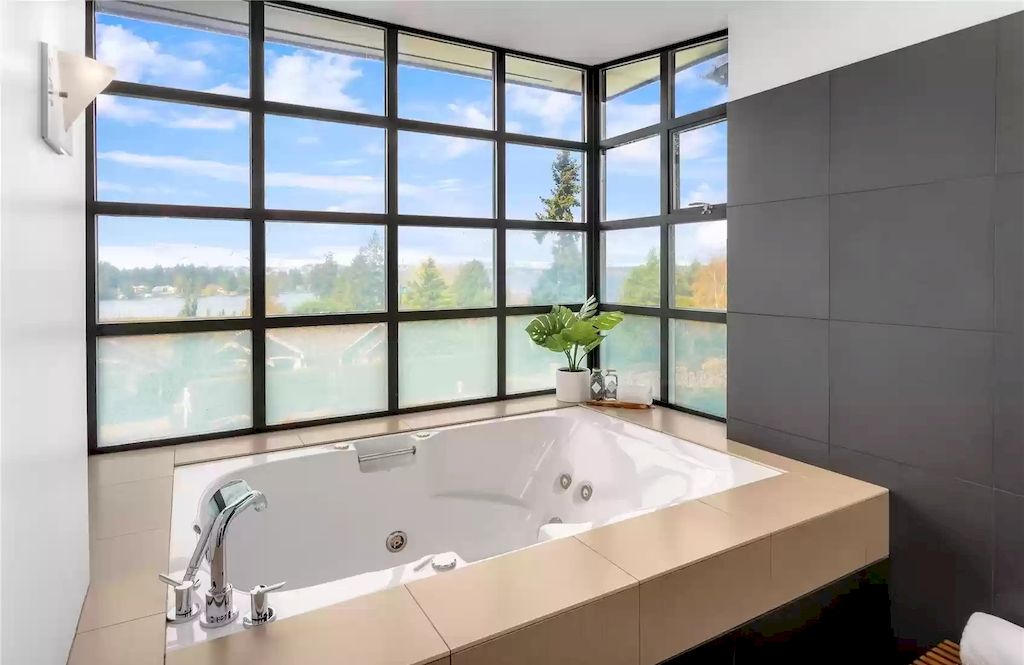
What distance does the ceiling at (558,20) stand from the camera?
262cm

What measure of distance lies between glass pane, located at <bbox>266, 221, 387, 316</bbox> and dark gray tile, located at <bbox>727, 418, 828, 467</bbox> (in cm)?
176

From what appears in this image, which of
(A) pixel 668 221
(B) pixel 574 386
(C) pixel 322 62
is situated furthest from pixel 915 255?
(C) pixel 322 62

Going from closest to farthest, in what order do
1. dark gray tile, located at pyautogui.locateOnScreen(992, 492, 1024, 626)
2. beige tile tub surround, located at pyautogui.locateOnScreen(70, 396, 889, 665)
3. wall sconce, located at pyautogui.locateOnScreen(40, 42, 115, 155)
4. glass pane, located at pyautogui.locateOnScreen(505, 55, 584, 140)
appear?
wall sconce, located at pyautogui.locateOnScreen(40, 42, 115, 155) → beige tile tub surround, located at pyautogui.locateOnScreen(70, 396, 889, 665) → dark gray tile, located at pyautogui.locateOnScreen(992, 492, 1024, 626) → glass pane, located at pyautogui.locateOnScreen(505, 55, 584, 140)

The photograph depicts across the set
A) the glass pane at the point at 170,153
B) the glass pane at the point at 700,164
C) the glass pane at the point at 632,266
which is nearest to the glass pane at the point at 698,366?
the glass pane at the point at 632,266

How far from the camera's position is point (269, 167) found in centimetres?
271

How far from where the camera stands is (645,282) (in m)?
3.31

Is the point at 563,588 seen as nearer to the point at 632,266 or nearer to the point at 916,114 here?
the point at 916,114

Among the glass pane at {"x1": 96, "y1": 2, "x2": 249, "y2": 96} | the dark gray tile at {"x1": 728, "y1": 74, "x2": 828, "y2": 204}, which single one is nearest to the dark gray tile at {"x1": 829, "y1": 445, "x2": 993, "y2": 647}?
the dark gray tile at {"x1": 728, "y1": 74, "x2": 828, "y2": 204}

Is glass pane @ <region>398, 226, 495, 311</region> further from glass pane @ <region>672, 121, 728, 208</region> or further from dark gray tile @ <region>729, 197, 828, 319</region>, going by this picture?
dark gray tile @ <region>729, 197, 828, 319</region>

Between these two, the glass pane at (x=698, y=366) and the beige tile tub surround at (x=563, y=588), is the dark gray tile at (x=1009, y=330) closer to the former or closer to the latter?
the beige tile tub surround at (x=563, y=588)

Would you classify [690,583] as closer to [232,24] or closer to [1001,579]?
[1001,579]

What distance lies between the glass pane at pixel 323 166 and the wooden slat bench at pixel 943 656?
2.73 metres

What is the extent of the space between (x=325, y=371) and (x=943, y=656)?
101 inches

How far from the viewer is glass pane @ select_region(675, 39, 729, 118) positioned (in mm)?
2832
